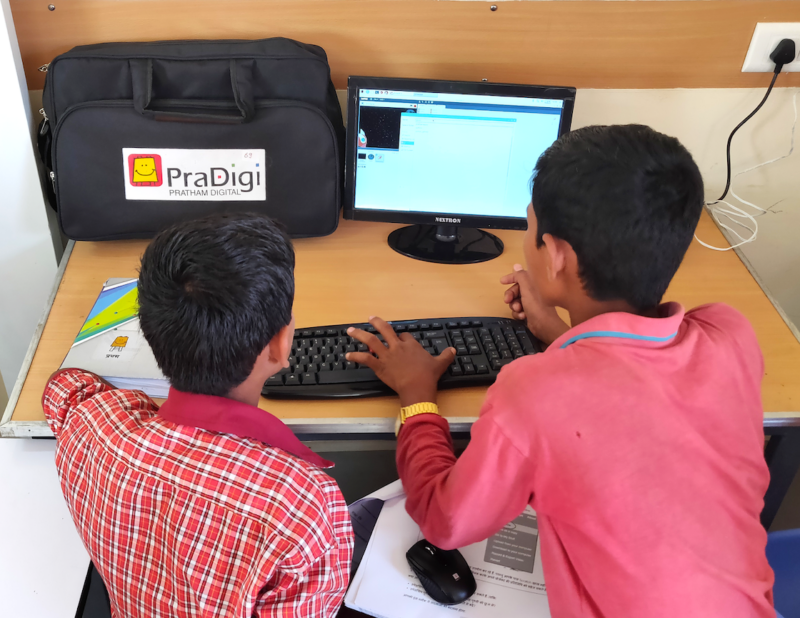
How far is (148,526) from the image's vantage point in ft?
2.39

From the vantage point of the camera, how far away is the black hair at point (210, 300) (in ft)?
2.30

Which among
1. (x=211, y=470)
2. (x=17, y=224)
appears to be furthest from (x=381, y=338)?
(x=17, y=224)

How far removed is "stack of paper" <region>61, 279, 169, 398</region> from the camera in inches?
37.5

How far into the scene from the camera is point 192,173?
121cm

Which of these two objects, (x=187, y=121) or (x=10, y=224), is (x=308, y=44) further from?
(x=10, y=224)

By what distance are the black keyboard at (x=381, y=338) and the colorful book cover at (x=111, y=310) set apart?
282 millimetres

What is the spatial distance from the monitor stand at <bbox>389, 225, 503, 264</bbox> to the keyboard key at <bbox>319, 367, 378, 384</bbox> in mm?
396

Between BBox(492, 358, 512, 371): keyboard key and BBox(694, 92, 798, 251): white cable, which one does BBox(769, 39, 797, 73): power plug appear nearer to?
BBox(694, 92, 798, 251): white cable

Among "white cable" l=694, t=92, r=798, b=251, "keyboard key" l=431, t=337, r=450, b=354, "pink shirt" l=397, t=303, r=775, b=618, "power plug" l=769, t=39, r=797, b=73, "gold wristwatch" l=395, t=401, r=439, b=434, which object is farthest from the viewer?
"white cable" l=694, t=92, r=798, b=251

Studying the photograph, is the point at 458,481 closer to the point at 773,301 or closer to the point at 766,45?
the point at 773,301

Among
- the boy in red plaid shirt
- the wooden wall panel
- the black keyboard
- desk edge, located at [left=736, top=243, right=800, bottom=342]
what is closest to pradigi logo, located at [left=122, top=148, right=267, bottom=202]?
the wooden wall panel

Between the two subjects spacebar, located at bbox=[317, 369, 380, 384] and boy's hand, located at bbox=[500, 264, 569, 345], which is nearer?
spacebar, located at bbox=[317, 369, 380, 384]

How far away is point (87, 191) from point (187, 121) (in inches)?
9.4

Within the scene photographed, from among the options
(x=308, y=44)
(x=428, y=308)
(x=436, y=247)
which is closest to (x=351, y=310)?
(x=428, y=308)
